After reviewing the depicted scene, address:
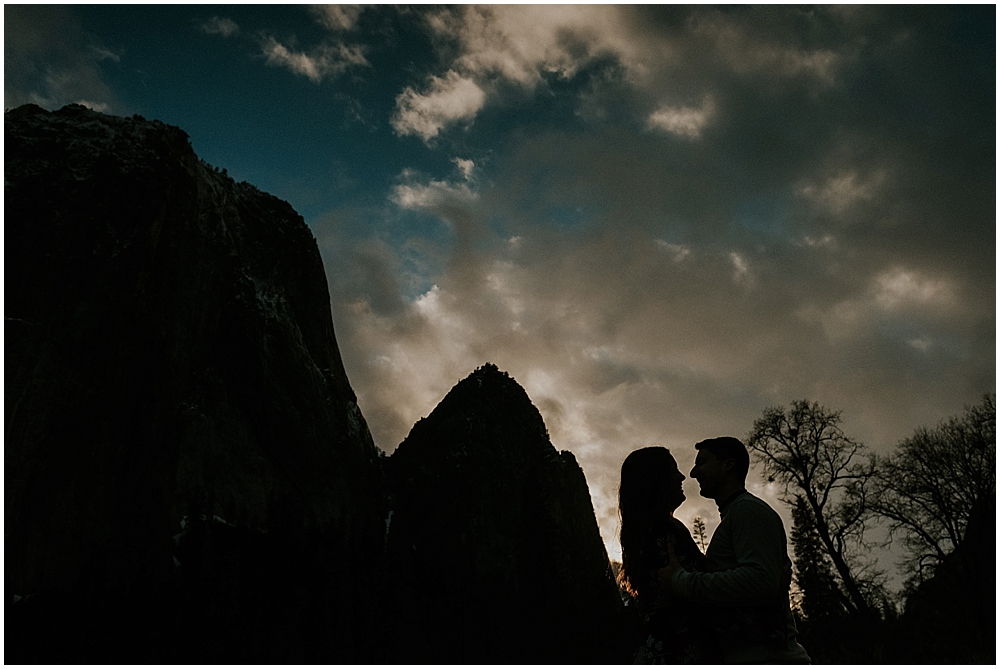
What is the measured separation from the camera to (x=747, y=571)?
3.20 metres

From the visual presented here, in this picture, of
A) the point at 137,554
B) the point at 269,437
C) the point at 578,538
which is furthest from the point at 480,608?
the point at 137,554

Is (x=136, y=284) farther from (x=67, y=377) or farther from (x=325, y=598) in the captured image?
(x=325, y=598)

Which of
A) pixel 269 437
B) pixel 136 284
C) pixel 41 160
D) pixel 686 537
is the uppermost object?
pixel 41 160

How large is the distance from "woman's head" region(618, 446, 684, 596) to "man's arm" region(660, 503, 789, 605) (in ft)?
1.33

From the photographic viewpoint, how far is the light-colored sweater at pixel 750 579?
10.5 feet

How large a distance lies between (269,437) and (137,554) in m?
9.87

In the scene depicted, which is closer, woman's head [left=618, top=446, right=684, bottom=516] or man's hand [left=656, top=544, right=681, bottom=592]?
man's hand [left=656, top=544, right=681, bottom=592]

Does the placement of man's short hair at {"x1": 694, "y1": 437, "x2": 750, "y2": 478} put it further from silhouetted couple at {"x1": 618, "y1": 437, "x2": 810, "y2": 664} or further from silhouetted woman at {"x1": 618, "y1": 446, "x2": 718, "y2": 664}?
silhouetted woman at {"x1": 618, "y1": 446, "x2": 718, "y2": 664}

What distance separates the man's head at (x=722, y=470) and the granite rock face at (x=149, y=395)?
25.2 meters

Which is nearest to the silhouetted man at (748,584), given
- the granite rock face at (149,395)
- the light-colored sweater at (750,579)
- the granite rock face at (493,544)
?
the light-colored sweater at (750,579)

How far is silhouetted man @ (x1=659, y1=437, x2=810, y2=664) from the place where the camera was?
10.5ft

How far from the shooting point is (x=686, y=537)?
147 inches

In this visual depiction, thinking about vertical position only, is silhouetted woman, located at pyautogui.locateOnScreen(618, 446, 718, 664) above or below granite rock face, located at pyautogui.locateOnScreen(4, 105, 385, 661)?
below

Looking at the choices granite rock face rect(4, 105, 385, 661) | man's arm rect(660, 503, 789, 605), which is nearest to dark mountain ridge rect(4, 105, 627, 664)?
granite rock face rect(4, 105, 385, 661)
